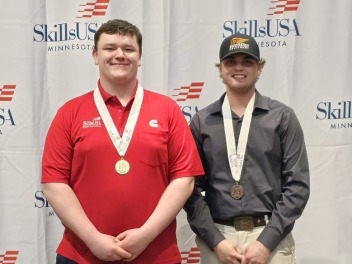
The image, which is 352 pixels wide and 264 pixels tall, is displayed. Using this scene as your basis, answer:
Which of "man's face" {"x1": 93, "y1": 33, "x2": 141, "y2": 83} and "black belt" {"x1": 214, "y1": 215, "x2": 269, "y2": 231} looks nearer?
"man's face" {"x1": 93, "y1": 33, "x2": 141, "y2": 83}

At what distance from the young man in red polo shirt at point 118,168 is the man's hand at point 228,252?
16cm

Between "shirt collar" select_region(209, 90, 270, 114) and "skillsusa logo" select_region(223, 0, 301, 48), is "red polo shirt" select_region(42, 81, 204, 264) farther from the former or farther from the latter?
"skillsusa logo" select_region(223, 0, 301, 48)

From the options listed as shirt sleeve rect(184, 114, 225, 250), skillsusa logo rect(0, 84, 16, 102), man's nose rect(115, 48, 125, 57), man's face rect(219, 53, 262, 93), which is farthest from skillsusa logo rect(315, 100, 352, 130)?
skillsusa logo rect(0, 84, 16, 102)

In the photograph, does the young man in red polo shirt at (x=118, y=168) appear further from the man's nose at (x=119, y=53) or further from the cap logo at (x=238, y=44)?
the cap logo at (x=238, y=44)

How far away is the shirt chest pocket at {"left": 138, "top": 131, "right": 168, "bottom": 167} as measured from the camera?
157 centimetres

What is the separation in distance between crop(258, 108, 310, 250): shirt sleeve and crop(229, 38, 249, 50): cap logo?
0.30m

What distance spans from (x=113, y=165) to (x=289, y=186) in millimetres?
656

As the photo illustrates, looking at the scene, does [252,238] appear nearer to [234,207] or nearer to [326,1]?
[234,207]

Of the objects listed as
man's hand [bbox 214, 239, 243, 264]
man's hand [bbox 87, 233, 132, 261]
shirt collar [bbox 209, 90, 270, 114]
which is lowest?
man's hand [bbox 214, 239, 243, 264]

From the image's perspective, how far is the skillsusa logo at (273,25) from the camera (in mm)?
2336

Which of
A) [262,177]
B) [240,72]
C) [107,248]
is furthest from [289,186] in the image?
[107,248]

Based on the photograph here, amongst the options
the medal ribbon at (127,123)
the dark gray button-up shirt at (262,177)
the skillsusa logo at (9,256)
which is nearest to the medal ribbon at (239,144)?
the dark gray button-up shirt at (262,177)

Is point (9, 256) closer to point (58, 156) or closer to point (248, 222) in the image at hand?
point (58, 156)

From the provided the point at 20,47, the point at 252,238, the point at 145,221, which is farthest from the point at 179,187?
the point at 20,47
